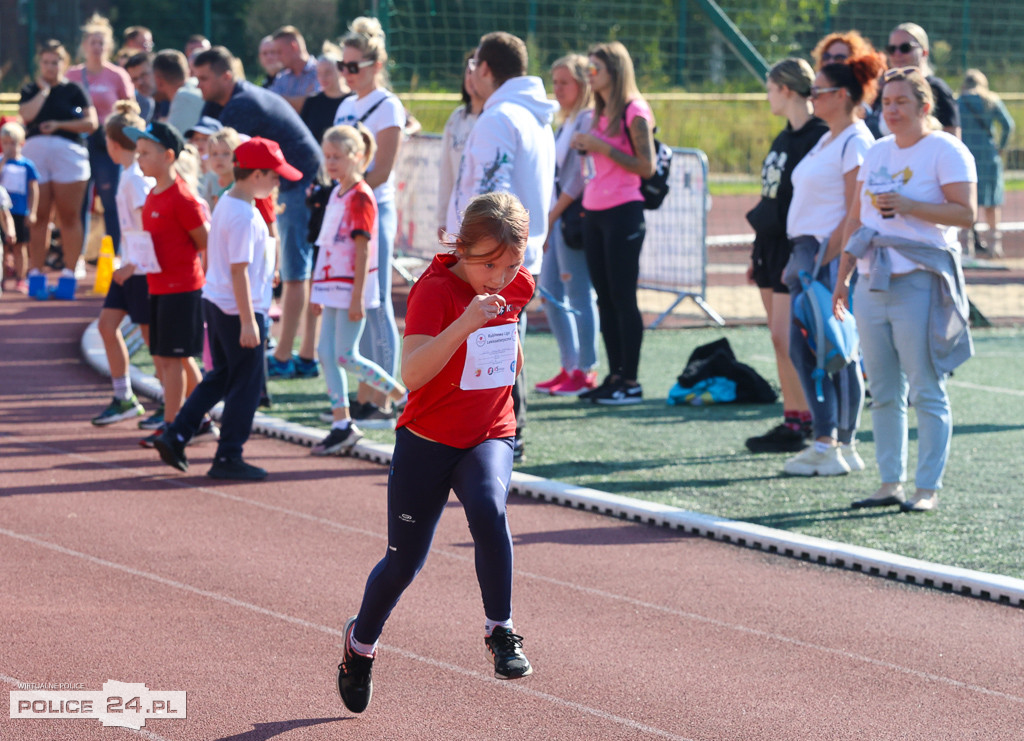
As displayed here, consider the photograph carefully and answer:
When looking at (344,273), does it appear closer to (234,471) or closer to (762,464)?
(234,471)

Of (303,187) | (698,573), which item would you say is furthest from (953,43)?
(698,573)

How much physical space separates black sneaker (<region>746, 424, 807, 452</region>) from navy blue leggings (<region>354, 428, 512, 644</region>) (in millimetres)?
4048

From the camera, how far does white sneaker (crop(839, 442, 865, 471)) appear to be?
7.37 metres

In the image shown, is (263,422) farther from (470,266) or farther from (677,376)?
(470,266)

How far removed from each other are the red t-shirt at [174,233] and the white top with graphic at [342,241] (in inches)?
27.4

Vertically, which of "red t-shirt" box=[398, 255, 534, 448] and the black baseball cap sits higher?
the black baseball cap

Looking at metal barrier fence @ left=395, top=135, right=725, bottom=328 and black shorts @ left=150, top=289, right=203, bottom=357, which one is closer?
black shorts @ left=150, top=289, right=203, bottom=357

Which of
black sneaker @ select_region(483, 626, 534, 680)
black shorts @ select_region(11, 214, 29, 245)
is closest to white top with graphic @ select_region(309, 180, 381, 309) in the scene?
black sneaker @ select_region(483, 626, 534, 680)

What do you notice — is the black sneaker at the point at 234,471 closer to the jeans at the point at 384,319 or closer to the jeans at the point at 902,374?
the jeans at the point at 384,319

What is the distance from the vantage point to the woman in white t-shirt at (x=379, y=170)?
8344 mm

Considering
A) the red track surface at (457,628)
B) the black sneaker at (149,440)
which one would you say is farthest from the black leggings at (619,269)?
the black sneaker at (149,440)

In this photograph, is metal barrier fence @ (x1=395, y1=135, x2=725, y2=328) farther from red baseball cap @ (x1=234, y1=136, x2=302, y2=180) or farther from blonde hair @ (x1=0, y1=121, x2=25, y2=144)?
red baseball cap @ (x1=234, y1=136, x2=302, y2=180)

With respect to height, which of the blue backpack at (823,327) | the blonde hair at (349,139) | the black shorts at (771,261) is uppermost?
the blonde hair at (349,139)

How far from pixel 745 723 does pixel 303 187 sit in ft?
21.0
